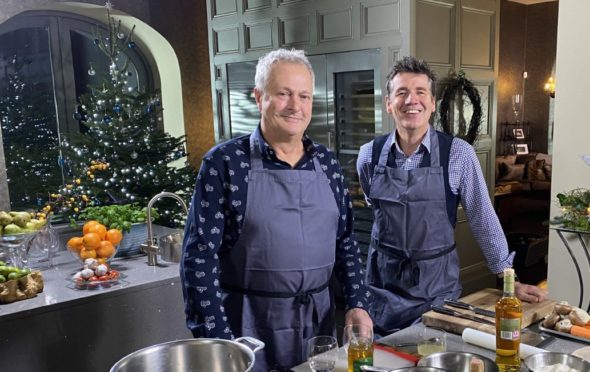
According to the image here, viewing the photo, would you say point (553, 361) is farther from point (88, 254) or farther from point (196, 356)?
point (88, 254)

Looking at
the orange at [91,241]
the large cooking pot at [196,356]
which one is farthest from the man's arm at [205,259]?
the orange at [91,241]

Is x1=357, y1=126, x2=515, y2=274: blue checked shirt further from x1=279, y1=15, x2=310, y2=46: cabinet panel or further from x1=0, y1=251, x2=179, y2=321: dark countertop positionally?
x1=279, y1=15, x2=310, y2=46: cabinet panel

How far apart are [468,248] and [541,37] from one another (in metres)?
5.34

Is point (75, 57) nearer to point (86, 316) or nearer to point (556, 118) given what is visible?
point (86, 316)

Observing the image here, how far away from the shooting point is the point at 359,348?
1319mm

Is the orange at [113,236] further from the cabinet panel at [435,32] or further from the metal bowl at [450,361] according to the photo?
the cabinet panel at [435,32]

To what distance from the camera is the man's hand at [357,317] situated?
1.79 meters

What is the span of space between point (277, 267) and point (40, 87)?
4904 mm

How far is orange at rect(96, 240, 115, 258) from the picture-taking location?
2.57m

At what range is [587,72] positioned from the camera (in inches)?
110

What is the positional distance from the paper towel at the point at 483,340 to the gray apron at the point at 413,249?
0.48 m

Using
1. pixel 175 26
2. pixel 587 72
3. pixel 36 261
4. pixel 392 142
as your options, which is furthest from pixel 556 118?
pixel 175 26

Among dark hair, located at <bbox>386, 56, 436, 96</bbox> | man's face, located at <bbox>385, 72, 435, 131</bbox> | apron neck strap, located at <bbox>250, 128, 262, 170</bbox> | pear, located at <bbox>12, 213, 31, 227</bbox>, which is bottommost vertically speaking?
pear, located at <bbox>12, 213, 31, 227</bbox>

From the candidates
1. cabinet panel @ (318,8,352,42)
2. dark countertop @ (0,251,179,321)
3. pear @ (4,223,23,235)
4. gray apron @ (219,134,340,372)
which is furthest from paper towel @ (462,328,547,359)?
cabinet panel @ (318,8,352,42)
